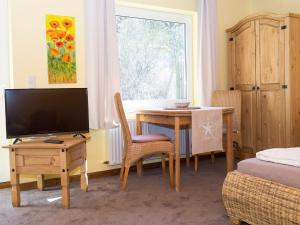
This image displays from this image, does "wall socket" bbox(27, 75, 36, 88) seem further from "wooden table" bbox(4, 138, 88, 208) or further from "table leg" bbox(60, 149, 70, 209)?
"table leg" bbox(60, 149, 70, 209)

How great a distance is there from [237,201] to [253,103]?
7.59 ft

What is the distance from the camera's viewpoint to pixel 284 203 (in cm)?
180

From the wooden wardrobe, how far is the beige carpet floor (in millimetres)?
1041

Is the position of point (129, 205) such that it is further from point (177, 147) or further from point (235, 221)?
point (235, 221)

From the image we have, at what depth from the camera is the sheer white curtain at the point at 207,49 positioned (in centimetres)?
423

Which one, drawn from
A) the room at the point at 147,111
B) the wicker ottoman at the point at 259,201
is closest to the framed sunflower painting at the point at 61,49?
the room at the point at 147,111

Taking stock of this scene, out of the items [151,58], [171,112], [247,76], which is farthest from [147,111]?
[247,76]

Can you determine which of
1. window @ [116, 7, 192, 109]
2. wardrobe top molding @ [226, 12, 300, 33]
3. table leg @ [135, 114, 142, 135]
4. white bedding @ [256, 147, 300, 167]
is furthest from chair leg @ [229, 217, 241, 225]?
wardrobe top molding @ [226, 12, 300, 33]

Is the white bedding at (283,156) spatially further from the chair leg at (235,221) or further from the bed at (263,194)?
the chair leg at (235,221)

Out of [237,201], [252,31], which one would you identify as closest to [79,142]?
[237,201]

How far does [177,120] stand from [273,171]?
121 cm

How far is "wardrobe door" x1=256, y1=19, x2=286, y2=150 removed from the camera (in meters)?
3.77

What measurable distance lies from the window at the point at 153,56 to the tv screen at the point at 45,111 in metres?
0.95

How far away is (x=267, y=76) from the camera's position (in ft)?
12.9
